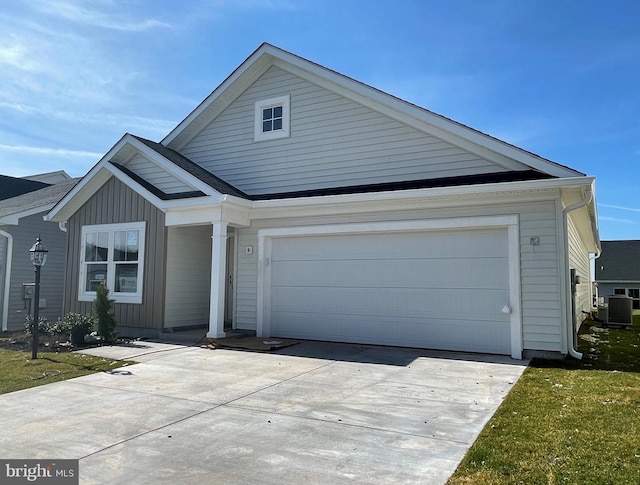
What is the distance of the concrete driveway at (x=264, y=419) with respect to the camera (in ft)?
11.6

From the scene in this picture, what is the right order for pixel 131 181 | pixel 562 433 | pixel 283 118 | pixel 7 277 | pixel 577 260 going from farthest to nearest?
pixel 577 260 < pixel 7 277 < pixel 283 118 < pixel 131 181 < pixel 562 433

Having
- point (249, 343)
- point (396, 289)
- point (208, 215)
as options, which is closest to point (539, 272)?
point (396, 289)

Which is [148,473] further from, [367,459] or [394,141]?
[394,141]

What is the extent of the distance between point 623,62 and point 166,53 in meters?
10.7

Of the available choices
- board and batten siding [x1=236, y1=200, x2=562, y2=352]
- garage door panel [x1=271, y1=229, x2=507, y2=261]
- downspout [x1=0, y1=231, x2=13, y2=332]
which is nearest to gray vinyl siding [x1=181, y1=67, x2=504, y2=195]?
board and batten siding [x1=236, y1=200, x2=562, y2=352]

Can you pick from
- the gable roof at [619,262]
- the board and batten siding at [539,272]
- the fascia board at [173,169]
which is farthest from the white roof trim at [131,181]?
the gable roof at [619,262]

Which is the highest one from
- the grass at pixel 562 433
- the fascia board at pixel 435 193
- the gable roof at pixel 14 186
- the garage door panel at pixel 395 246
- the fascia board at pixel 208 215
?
the gable roof at pixel 14 186

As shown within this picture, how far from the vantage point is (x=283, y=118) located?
1157 cm

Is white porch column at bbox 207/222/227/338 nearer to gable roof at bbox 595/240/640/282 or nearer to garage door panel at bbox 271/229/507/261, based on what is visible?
garage door panel at bbox 271/229/507/261

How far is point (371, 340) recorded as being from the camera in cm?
943

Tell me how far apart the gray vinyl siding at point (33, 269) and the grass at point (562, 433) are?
13772 mm

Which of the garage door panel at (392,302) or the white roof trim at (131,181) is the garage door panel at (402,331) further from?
the white roof trim at (131,181)

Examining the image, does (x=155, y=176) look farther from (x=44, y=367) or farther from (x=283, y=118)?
(x=44, y=367)

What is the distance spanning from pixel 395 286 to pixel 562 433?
206 inches
